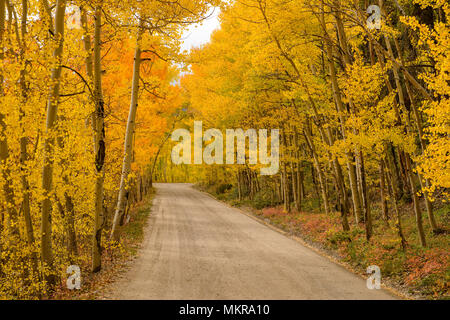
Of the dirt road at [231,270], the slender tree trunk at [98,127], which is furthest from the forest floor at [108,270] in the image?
the slender tree trunk at [98,127]

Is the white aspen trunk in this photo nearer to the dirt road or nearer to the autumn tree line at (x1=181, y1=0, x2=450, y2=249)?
the dirt road

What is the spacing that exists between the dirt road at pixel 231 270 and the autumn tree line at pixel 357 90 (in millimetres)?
2392

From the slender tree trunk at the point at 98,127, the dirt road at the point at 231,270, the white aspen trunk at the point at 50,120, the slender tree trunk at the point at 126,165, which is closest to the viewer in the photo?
the white aspen trunk at the point at 50,120

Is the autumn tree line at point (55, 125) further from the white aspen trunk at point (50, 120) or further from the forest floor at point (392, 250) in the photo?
the forest floor at point (392, 250)

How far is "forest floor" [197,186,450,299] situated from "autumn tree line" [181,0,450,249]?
12.8 inches

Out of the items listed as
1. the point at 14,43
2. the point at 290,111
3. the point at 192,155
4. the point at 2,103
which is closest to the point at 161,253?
the point at 2,103

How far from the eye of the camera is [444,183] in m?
6.52

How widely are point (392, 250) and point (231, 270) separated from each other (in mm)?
4401

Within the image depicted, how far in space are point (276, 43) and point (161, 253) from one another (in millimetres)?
7775

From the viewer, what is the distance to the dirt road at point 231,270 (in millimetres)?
7270

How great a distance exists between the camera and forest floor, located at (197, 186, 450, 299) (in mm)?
7574

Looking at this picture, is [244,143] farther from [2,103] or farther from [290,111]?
[2,103]

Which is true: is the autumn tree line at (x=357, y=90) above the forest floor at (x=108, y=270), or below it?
above

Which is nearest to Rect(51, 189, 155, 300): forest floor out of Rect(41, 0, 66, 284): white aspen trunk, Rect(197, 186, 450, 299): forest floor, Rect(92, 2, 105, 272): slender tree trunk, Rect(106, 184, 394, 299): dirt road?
Rect(106, 184, 394, 299): dirt road
